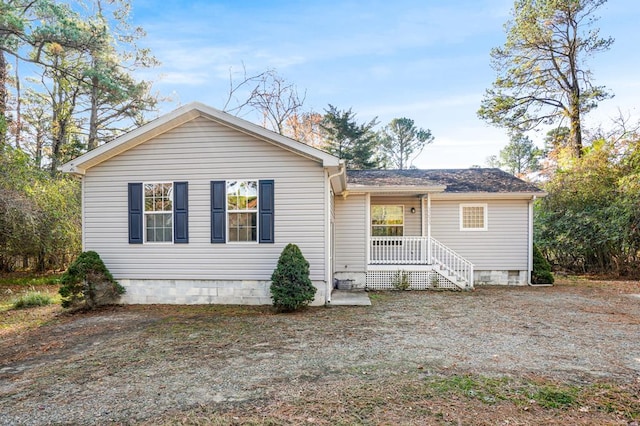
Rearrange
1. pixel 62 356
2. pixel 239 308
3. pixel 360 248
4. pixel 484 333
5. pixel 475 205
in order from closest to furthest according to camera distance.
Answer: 1. pixel 62 356
2. pixel 484 333
3. pixel 239 308
4. pixel 360 248
5. pixel 475 205

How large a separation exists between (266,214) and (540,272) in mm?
9315

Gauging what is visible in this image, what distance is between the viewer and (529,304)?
843cm

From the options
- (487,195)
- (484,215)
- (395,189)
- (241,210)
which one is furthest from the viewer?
(484,215)

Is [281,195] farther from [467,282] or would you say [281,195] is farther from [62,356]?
[467,282]

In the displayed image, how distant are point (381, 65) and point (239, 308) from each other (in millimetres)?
15551

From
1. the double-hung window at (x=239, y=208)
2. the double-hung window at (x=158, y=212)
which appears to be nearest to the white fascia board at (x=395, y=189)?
the double-hung window at (x=239, y=208)

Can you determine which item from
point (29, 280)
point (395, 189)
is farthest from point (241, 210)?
point (29, 280)

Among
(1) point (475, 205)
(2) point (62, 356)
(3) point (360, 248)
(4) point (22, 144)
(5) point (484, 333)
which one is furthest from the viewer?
(4) point (22, 144)

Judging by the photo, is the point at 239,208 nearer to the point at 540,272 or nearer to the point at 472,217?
the point at 472,217

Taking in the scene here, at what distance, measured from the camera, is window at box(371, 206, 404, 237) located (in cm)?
1210

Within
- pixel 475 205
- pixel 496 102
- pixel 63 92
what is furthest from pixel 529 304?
pixel 63 92

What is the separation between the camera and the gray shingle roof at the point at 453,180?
11000 mm

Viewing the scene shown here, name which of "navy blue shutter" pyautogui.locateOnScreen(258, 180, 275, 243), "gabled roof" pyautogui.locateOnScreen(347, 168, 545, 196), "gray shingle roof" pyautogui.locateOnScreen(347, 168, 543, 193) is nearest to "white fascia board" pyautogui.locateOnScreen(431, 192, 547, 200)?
"gabled roof" pyautogui.locateOnScreen(347, 168, 545, 196)

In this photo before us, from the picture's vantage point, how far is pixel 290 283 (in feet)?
24.2
